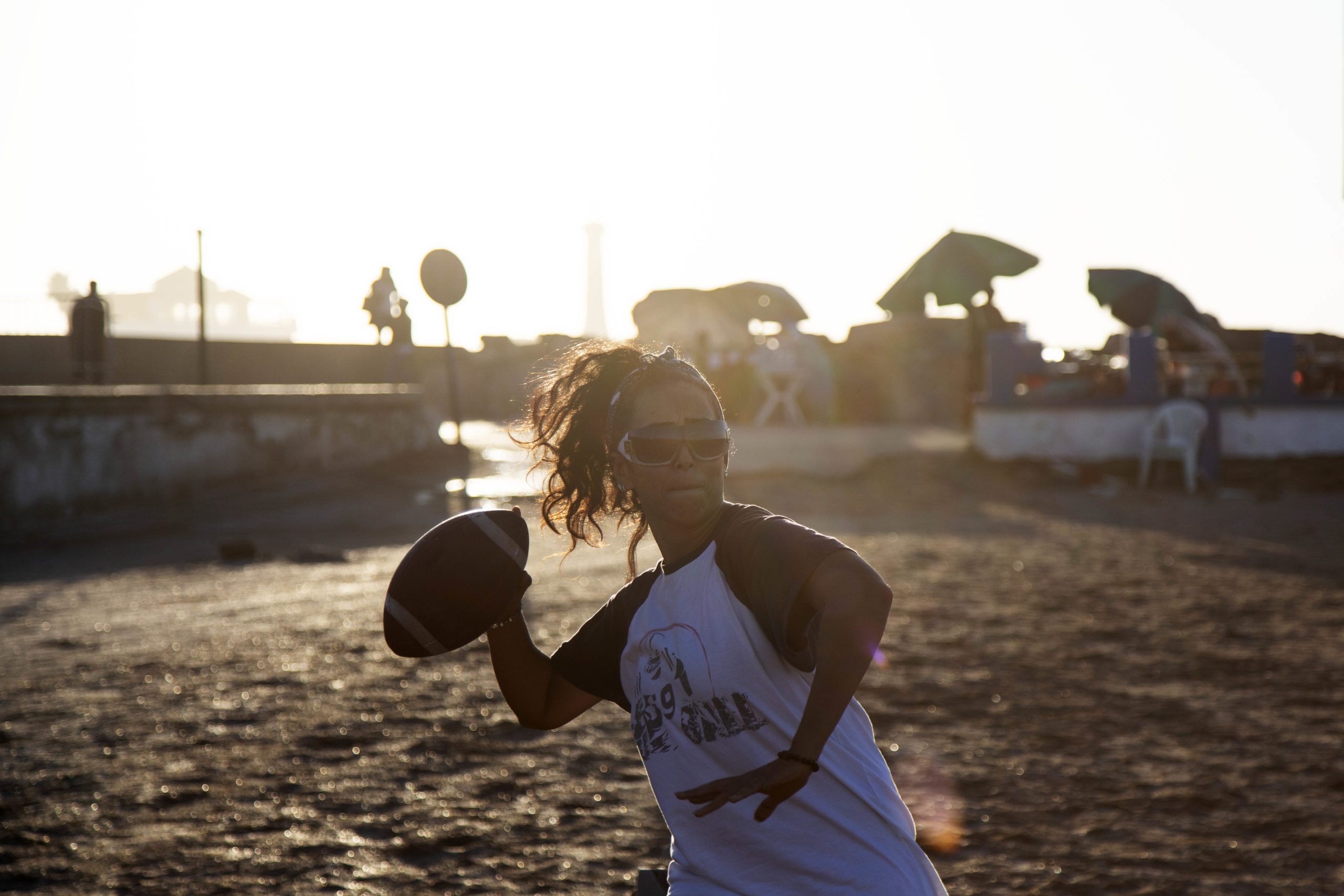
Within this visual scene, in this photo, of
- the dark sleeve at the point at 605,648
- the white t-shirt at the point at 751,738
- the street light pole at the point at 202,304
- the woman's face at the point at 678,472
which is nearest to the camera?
the white t-shirt at the point at 751,738

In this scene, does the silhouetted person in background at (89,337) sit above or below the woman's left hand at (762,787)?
above

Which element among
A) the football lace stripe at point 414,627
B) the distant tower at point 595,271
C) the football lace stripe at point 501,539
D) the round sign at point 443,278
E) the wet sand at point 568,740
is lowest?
the wet sand at point 568,740

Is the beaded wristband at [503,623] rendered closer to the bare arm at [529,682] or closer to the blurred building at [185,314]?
the bare arm at [529,682]

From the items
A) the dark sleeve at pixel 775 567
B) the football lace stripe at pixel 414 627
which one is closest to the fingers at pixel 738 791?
the dark sleeve at pixel 775 567

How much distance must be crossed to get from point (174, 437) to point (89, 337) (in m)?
3.83

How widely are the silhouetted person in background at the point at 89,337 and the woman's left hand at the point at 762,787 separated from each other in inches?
605

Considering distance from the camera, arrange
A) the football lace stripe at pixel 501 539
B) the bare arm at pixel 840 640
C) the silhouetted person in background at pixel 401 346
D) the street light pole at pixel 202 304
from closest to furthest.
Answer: the bare arm at pixel 840 640
the football lace stripe at pixel 501 539
the street light pole at pixel 202 304
the silhouetted person in background at pixel 401 346

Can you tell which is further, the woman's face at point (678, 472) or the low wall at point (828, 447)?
the low wall at point (828, 447)

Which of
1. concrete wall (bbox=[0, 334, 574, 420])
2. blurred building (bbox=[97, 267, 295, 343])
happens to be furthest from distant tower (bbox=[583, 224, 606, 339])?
concrete wall (bbox=[0, 334, 574, 420])

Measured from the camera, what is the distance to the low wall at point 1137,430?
14703mm

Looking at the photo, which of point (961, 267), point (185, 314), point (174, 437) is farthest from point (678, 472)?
point (185, 314)

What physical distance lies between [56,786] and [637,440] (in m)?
2.85

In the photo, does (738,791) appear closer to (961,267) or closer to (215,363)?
(961,267)

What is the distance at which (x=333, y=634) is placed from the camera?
5.89 meters
